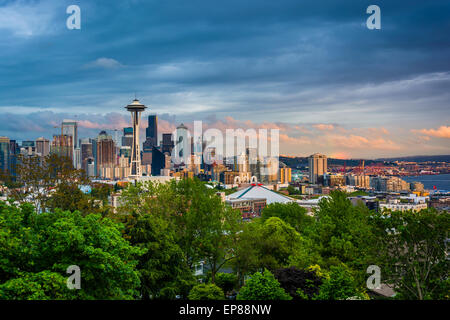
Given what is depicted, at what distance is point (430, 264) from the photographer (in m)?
13.7

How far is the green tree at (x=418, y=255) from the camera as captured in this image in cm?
1352

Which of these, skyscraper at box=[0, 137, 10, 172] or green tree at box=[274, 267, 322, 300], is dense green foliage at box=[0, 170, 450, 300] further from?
skyscraper at box=[0, 137, 10, 172]

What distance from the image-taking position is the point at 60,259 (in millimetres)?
11570

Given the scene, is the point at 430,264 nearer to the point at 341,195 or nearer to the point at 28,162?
the point at 341,195

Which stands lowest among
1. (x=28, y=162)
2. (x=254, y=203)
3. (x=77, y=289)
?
(x=254, y=203)

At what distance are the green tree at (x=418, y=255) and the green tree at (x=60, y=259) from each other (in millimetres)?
8218

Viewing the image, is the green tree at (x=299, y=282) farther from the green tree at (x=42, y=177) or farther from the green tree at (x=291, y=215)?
the green tree at (x=291, y=215)

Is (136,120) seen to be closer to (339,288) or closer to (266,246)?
(266,246)

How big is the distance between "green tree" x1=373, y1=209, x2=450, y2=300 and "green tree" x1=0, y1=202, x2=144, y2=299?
8.22m

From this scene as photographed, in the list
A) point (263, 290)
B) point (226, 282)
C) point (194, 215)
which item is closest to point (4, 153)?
point (226, 282)

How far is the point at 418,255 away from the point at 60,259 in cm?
1085
